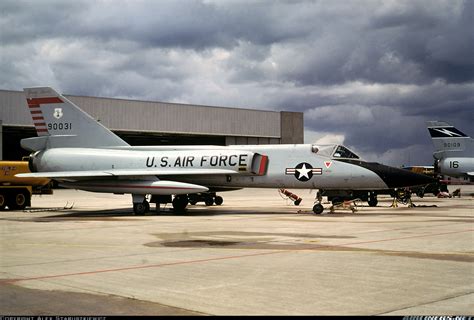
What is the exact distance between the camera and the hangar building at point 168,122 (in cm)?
5550

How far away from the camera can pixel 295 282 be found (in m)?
7.80

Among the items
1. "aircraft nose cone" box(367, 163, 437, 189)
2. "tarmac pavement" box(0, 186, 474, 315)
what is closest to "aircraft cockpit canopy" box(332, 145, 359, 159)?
"aircraft nose cone" box(367, 163, 437, 189)

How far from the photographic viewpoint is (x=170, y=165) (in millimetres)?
23531

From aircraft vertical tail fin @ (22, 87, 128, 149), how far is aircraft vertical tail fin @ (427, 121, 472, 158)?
100 feet

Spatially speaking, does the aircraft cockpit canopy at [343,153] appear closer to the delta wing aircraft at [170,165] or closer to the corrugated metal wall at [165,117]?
the delta wing aircraft at [170,165]

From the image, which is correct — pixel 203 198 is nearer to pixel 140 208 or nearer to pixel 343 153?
pixel 140 208

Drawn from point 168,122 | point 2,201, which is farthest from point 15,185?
point 168,122

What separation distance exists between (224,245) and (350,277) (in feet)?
14.5

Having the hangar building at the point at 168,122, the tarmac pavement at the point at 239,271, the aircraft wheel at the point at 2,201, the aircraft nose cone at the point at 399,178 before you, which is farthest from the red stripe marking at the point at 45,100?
the hangar building at the point at 168,122

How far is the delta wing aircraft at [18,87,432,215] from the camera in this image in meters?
21.8

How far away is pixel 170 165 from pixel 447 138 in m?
29.9

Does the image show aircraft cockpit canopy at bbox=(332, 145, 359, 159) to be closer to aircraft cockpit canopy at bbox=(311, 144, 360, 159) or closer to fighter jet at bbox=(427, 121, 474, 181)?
aircraft cockpit canopy at bbox=(311, 144, 360, 159)

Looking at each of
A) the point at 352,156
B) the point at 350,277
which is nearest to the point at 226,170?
the point at 352,156

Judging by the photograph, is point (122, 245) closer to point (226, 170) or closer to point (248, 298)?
point (248, 298)
